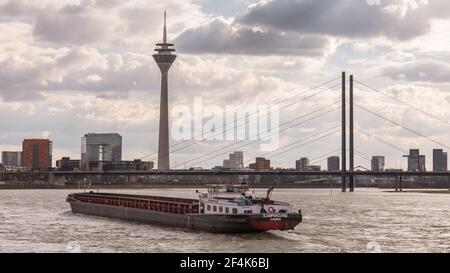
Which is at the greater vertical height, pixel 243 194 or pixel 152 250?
pixel 243 194

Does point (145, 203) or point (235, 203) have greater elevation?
point (235, 203)

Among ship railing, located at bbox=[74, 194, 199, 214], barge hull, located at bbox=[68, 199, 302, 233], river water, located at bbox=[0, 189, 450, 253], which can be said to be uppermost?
ship railing, located at bbox=[74, 194, 199, 214]

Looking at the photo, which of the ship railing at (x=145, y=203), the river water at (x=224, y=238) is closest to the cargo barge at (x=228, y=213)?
the ship railing at (x=145, y=203)

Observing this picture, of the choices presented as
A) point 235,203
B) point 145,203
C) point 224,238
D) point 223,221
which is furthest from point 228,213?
point 145,203

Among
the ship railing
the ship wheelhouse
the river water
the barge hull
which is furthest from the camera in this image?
the ship railing

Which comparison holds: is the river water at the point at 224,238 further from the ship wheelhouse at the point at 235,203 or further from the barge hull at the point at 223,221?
the ship wheelhouse at the point at 235,203

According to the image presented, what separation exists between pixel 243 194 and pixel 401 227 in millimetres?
17816

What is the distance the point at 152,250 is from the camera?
149 feet

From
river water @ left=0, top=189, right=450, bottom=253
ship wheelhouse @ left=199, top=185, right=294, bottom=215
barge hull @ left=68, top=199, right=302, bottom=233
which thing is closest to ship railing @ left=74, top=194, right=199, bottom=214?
barge hull @ left=68, top=199, right=302, bottom=233

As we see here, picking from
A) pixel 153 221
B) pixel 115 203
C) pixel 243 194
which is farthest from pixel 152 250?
pixel 115 203

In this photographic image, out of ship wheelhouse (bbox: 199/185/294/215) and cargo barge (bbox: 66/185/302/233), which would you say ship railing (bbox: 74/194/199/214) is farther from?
ship wheelhouse (bbox: 199/185/294/215)

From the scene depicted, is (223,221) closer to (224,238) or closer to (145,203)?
(224,238)
